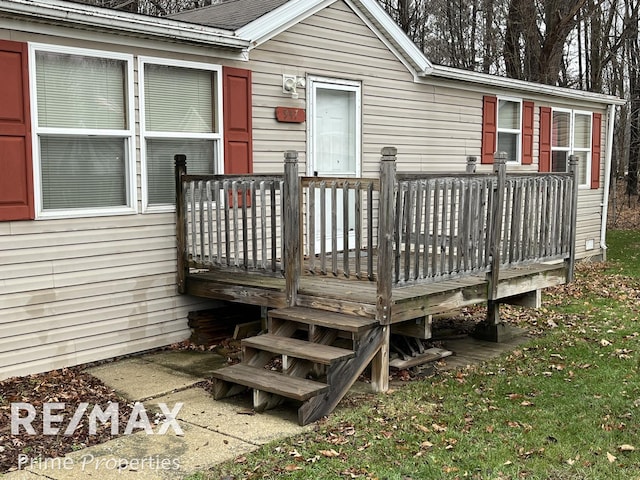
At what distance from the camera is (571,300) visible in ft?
31.3

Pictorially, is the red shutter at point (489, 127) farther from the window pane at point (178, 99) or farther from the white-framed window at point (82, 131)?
the white-framed window at point (82, 131)

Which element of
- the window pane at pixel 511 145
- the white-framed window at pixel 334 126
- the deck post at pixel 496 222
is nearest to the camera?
the deck post at pixel 496 222

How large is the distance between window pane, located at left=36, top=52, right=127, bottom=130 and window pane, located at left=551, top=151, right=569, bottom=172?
27.7 feet

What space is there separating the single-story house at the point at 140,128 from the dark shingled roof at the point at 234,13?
0.14ft

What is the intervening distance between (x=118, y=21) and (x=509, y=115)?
23.4ft

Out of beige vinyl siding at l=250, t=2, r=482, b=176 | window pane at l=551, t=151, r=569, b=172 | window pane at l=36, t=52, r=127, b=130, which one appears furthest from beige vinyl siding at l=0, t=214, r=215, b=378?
window pane at l=551, t=151, r=569, b=172

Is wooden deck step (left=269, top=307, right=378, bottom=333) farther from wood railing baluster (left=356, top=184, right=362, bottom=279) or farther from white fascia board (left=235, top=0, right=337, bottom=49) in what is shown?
white fascia board (left=235, top=0, right=337, bottom=49)

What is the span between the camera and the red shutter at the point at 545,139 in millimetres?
11773

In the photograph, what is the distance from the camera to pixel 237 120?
7.21m

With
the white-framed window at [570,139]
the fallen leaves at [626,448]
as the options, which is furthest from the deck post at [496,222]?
the white-framed window at [570,139]

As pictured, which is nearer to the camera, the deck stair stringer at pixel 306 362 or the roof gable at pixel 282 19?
the deck stair stringer at pixel 306 362

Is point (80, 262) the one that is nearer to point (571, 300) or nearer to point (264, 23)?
point (264, 23)

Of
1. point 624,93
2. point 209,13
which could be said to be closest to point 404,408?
point 209,13

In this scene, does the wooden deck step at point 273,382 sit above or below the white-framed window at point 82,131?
below
